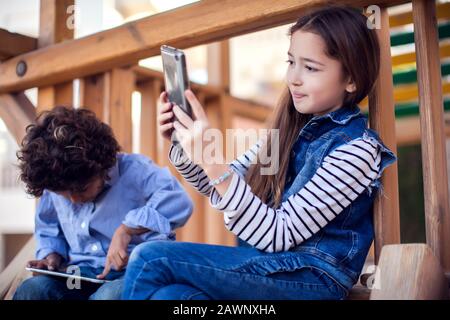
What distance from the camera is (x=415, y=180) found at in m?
3.87

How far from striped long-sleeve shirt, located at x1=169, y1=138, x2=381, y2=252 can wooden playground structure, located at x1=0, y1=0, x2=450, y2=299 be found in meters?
0.14

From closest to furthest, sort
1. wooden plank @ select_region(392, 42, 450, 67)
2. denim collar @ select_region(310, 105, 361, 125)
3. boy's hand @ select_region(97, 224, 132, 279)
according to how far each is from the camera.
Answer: denim collar @ select_region(310, 105, 361, 125) → boy's hand @ select_region(97, 224, 132, 279) → wooden plank @ select_region(392, 42, 450, 67)

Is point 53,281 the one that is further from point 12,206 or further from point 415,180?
point 12,206

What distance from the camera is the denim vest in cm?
127

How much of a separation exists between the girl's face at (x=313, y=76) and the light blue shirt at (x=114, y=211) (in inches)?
20.3

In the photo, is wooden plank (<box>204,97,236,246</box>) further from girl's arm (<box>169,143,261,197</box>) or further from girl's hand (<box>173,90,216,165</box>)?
girl's hand (<box>173,90,216,165</box>)

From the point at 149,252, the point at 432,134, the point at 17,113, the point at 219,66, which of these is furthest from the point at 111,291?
the point at 219,66

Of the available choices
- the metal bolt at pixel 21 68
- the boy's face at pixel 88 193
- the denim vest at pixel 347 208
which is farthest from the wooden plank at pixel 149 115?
the denim vest at pixel 347 208

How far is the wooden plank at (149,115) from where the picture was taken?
2852 mm

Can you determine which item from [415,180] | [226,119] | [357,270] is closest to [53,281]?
[357,270]

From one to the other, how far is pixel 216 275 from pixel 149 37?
0.98m

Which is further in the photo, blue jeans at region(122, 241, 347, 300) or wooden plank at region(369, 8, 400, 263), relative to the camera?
wooden plank at region(369, 8, 400, 263)

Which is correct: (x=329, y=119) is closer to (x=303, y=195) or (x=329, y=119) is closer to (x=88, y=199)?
(x=303, y=195)

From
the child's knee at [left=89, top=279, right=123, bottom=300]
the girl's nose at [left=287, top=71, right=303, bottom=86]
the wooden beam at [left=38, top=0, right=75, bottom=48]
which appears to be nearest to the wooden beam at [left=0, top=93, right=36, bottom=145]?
the wooden beam at [left=38, top=0, right=75, bottom=48]
